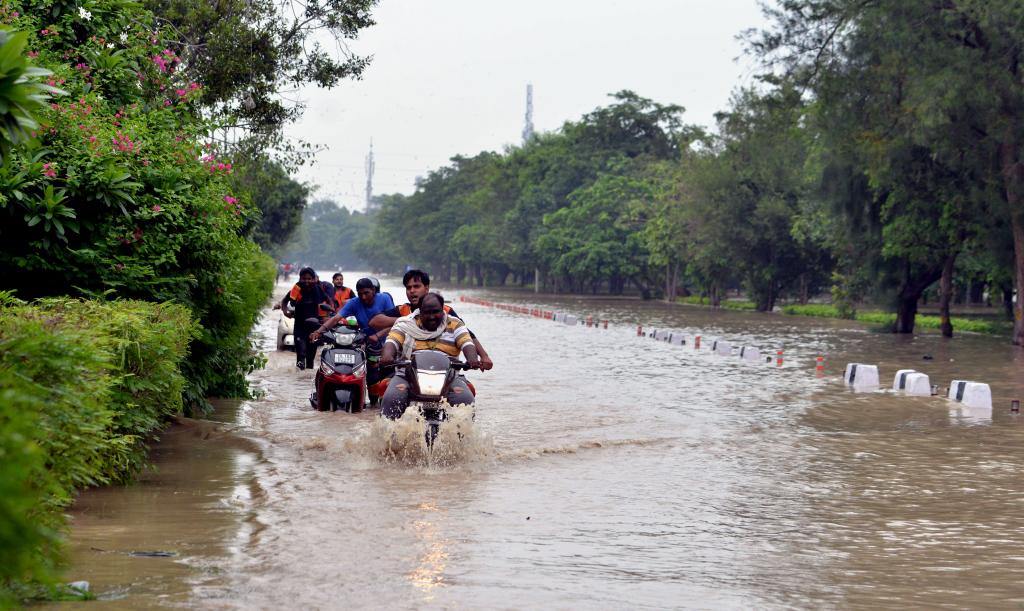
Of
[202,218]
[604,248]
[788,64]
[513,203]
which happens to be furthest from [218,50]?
[513,203]

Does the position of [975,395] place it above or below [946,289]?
below

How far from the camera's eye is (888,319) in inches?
1884

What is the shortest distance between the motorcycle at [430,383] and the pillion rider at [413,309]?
0.39 metres

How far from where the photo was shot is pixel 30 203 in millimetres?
9945

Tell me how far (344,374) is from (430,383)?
3347 millimetres

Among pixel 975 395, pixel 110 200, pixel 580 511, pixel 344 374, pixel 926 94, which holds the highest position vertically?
pixel 926 94

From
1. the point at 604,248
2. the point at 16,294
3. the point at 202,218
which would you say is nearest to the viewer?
the point at 16,294

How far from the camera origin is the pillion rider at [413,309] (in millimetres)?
10977

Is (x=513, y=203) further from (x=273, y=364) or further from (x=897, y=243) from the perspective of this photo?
(x=273, y=364)

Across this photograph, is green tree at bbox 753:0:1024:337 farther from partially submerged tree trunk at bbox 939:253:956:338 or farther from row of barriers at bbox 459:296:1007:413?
row of barriers at bbox 459:296:1007:413

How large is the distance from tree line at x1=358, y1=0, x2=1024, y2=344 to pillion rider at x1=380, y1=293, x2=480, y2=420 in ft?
71.2

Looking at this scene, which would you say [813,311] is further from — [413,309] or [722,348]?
[413,309]

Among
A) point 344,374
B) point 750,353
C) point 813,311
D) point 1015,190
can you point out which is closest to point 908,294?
point 1015,190

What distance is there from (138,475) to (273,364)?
12.3 metres
